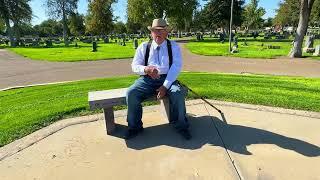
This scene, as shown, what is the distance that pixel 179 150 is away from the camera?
448 centimetres

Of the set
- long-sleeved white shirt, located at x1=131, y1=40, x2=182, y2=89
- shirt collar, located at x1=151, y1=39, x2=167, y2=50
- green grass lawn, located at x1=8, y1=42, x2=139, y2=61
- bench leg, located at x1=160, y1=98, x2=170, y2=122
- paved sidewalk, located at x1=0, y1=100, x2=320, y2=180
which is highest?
shirt collar, located at x1=151, y1=39, x2=167, y2=50

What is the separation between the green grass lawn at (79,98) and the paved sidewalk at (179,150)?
480 millimetres

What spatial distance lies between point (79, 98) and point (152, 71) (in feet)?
10.4

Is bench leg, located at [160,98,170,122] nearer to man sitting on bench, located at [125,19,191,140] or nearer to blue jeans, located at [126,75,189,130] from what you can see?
man sitting on bench, located at [125,19,191,140]

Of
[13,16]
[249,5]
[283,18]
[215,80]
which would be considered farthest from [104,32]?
[215,80]

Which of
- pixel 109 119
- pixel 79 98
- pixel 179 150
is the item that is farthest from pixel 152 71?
pixel 79 98

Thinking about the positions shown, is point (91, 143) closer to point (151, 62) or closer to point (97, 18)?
point (151, 62)

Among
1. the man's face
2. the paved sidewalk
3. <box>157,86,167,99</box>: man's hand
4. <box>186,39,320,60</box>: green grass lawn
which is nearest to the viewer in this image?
the paved sidewalk

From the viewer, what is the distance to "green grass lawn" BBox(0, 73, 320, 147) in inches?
235

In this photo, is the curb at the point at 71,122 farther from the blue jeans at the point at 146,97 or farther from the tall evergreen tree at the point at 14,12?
the tall evergreen tree at the point at 14,12

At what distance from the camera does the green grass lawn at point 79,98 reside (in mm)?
5972

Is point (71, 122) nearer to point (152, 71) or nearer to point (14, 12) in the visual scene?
point (152, 71)

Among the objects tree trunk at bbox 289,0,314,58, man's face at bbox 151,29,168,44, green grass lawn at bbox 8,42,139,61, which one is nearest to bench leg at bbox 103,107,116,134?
man's face at bbox 151,29,168,44

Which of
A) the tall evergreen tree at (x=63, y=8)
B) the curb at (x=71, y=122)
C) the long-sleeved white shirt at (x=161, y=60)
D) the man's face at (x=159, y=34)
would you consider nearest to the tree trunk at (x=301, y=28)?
the curb at (x=71, y=122)
